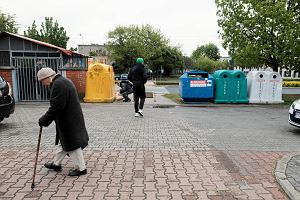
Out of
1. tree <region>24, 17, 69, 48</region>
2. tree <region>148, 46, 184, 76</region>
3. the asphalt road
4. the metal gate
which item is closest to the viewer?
the asphalt road

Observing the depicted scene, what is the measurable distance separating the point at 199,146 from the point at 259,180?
72.0 inches

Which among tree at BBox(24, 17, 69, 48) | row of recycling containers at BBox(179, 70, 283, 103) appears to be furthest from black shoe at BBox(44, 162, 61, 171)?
tree at BBox(24, 17, 69, 48)

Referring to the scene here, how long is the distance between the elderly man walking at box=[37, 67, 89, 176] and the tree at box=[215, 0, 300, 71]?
11296 mm

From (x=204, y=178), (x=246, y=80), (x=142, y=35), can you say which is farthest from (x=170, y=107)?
(x=142, y=35)

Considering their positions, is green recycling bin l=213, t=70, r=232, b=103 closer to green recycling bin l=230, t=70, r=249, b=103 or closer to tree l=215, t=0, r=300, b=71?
green recycling bin l=230, t=70, r=249, b=103

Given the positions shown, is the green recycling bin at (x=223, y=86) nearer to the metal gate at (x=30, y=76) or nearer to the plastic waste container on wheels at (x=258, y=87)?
the plastic waste container on wheels at (x=258, y=87)

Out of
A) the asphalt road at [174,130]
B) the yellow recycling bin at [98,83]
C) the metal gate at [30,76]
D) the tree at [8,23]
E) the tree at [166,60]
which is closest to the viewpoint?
the asphalt road at [174,130]

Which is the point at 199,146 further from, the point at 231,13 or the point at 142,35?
the point at 142,35

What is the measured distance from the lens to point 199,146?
5941 mm

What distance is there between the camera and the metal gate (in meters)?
12.3

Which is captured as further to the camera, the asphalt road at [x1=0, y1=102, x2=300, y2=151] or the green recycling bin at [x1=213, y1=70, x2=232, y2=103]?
the green recycling bin at [x1=213, y1=70, x2=232, y2=103]

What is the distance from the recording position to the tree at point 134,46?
5219 centimetres

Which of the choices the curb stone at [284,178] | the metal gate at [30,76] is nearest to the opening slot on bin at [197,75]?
the metal gate at [30,76]

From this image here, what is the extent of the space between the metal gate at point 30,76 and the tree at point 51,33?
23.2 metres
